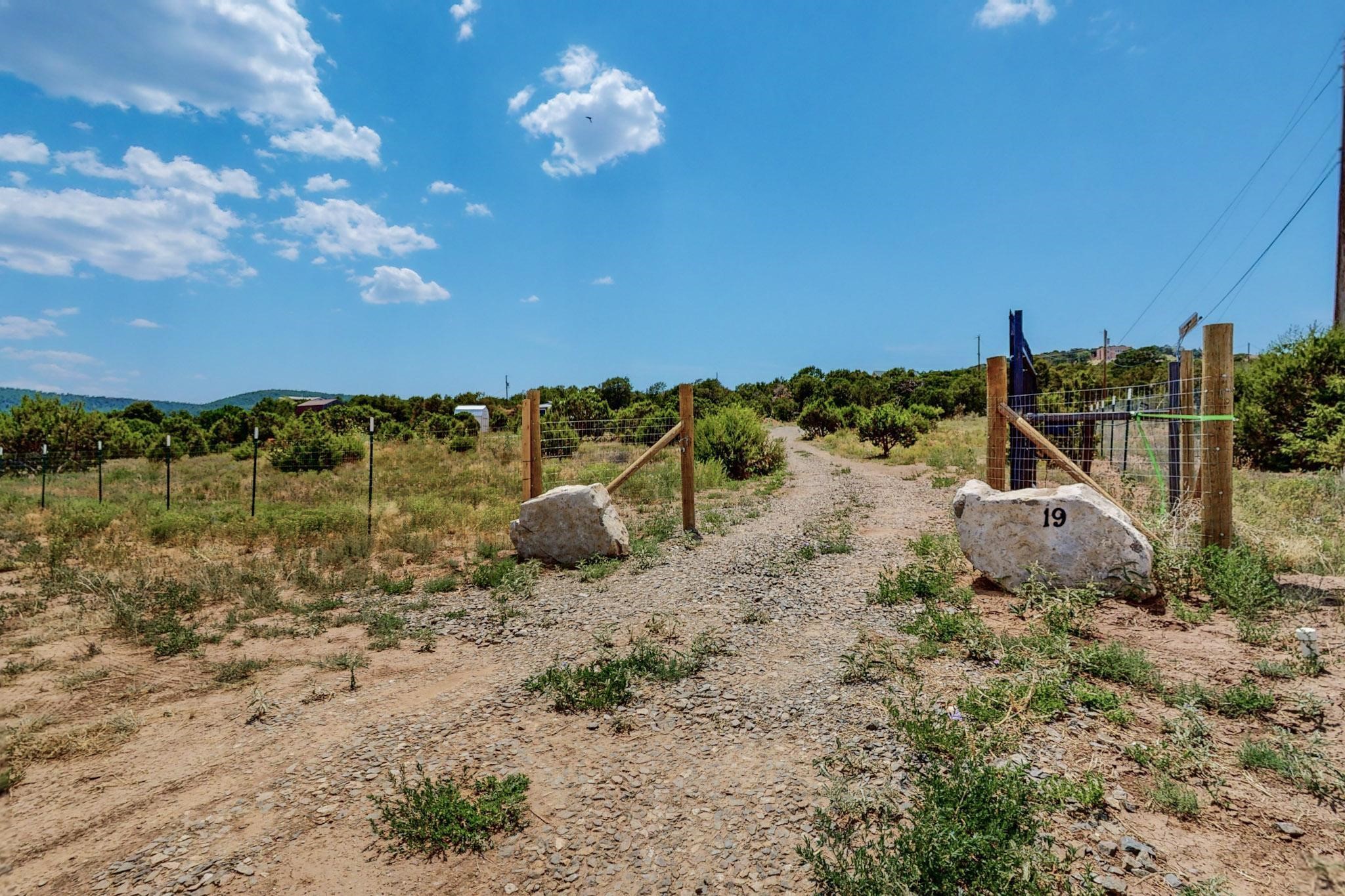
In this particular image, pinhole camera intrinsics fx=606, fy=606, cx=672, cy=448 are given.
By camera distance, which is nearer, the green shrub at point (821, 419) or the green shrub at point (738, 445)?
the green shrub at point (738, 445)

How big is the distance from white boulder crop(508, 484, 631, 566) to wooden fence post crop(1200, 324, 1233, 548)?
6831 mm

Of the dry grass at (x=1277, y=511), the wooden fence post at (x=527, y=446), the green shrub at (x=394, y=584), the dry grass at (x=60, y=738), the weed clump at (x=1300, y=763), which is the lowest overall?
the dry grass at (x=60, y=738)

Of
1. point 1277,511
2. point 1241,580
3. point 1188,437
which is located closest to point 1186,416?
point 1188,437

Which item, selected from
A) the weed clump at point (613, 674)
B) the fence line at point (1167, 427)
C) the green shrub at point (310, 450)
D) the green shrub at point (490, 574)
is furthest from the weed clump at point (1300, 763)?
the green shrub at point (310, 450)

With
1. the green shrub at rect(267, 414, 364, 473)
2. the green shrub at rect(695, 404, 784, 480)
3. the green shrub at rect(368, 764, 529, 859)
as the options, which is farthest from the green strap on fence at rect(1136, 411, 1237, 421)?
the green shrub at rect(267, 414, 364, 473)

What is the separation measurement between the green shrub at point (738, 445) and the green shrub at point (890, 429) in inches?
247

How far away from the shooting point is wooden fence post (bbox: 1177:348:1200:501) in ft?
22.2

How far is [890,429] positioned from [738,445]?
27.2ft

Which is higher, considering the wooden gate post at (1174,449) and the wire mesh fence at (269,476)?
the wooden gate post at (1174,449)

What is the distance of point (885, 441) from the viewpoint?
23.5 metres

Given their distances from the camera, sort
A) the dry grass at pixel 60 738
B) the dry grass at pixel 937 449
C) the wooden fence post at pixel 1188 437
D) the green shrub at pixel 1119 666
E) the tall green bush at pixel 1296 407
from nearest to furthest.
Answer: the dry grass at pixel 60 738 → the green shrub at pixel 1119 666 → the wooden fence post at pixel 1188 437 → the tall green bush at pixel 1296 407 → the dry grass at pixel 937 449

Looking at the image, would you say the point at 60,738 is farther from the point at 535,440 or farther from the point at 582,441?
the point at 582,441

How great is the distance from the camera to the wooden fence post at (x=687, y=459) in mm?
10312

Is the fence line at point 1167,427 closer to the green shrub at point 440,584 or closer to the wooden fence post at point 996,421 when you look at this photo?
the wooden fence post at point 996,421
